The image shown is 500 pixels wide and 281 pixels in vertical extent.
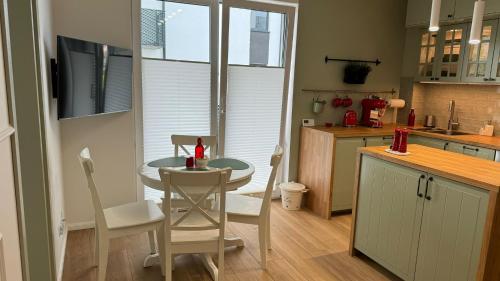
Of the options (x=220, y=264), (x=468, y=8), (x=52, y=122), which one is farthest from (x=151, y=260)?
(x=468, y=8)

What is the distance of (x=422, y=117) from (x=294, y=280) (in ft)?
11.0

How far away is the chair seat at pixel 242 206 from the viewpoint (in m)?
2.64

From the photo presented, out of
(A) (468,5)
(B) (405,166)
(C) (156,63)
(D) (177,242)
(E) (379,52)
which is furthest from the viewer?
(E) (379,52)

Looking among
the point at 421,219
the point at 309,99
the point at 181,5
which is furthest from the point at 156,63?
the point at 421,219

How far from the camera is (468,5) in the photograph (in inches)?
146

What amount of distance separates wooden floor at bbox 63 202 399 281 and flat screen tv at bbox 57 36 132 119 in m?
1.18

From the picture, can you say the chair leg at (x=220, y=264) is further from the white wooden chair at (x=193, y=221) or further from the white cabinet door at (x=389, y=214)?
the white cabinet door at (x=389, y=214)

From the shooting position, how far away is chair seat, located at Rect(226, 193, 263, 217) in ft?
8.66

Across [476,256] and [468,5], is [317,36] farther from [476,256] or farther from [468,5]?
[476,256]

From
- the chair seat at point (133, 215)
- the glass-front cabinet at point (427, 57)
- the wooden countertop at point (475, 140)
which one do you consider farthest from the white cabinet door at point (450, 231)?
the glass-front cabinet at point (427, 57)

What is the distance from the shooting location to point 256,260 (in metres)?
2.85

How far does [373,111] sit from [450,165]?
2.01m

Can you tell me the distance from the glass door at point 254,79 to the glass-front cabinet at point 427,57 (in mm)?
1799

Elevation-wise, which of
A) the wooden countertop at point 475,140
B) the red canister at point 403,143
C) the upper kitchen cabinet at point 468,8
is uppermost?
the upper kitchen cabinet at point 468,8
